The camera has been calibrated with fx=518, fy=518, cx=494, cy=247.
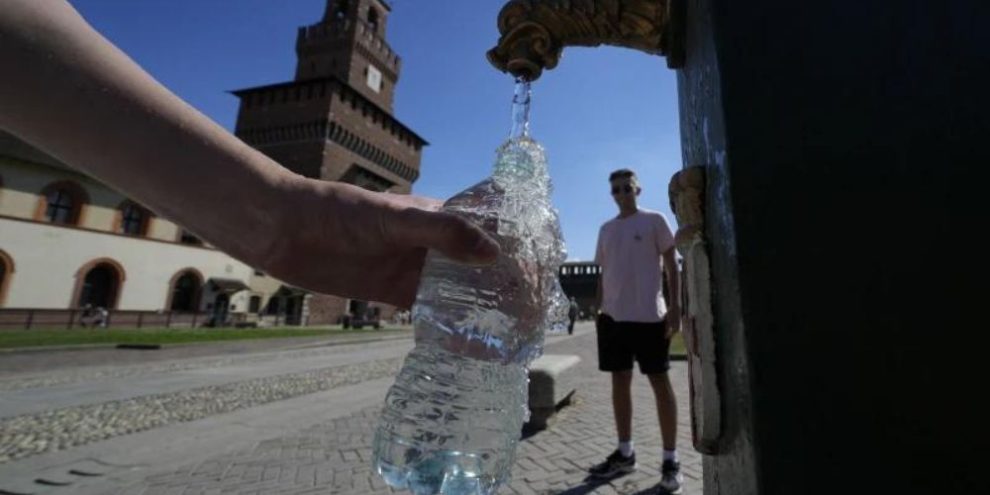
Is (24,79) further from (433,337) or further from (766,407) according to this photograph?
(766,407)

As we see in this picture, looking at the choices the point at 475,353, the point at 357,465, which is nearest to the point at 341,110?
the point at 357,465

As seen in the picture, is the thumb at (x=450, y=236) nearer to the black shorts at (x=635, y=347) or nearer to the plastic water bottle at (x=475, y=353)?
the plastic water bottle at (x=475, y=353)

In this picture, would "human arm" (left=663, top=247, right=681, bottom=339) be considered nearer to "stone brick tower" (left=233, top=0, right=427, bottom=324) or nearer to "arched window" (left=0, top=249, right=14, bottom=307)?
"arched window" (left=0, top=249, right=14, bottom=307)

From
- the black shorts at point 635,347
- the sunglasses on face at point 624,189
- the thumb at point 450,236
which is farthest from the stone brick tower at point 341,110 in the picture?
the thumb at point 450,236

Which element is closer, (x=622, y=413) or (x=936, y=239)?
(x=936, y=239)

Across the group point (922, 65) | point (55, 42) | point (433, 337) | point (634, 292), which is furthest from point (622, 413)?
point (55, 42)

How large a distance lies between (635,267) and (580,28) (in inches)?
103

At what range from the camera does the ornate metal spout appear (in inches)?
40.9

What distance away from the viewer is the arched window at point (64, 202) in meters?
26.4

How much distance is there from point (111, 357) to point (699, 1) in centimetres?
1412

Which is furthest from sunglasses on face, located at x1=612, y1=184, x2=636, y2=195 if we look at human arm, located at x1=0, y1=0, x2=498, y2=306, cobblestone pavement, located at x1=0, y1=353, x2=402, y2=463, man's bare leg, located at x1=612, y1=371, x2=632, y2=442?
cobblestone pavement, located at x1=0, y1=353, x2=402, y2=463

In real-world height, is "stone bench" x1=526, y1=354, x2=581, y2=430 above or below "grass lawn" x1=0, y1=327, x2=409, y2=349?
above

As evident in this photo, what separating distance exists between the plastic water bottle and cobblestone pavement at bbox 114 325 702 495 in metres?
2.02

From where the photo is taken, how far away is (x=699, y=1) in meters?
0.85
